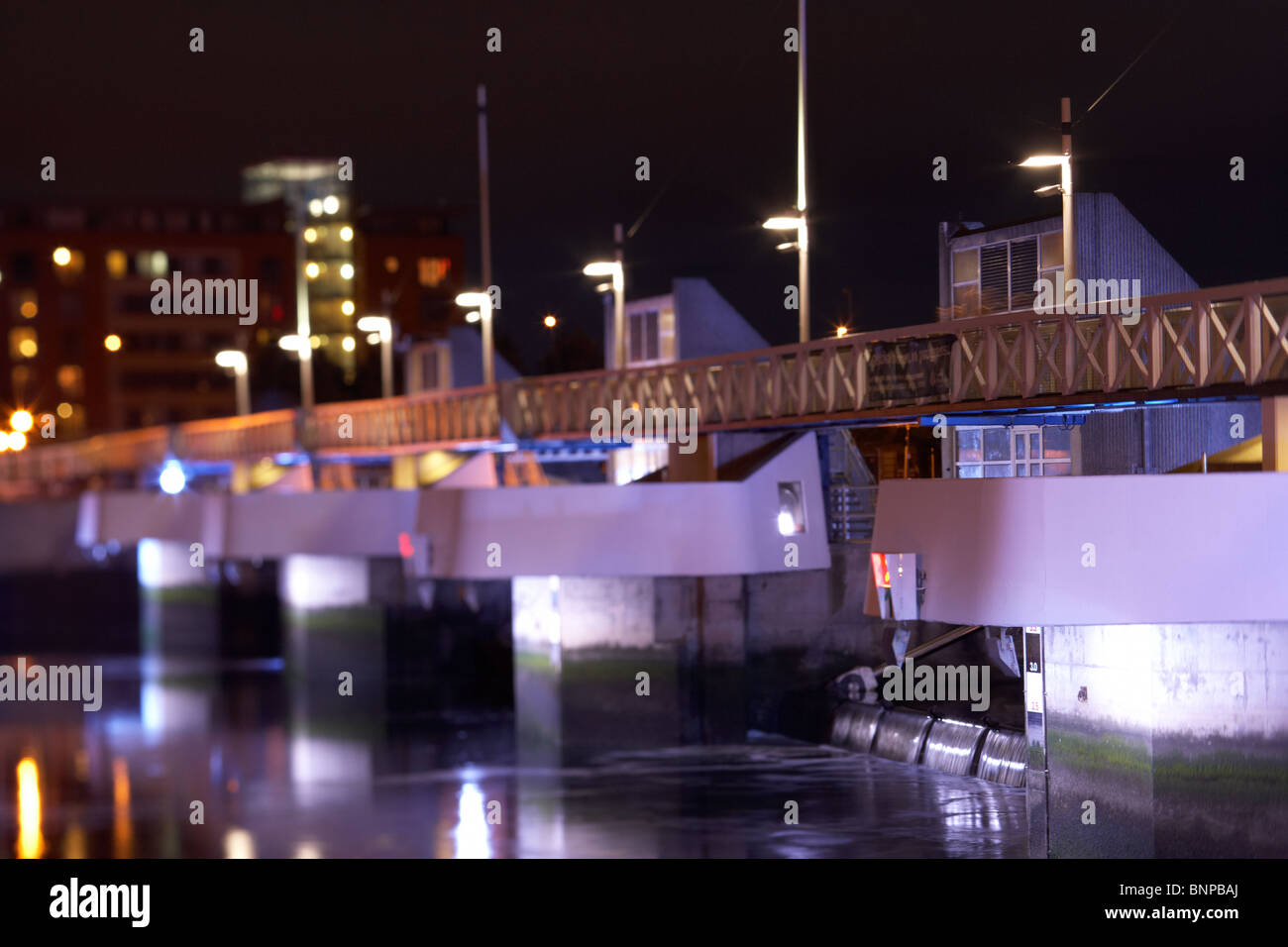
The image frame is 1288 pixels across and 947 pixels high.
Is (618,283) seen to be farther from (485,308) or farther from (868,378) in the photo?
(868,378)

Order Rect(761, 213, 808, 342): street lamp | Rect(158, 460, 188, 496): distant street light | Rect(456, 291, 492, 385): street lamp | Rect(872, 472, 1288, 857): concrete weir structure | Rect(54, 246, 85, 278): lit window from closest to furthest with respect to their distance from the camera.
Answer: Rect(872, 472, 1288, 857): concrete weir structure → Rect(761, 213, 808, 342): street lamp → Rect(456, 291, 492, 385): street lamp → Rect(158, 460, 188, 496): distant street light → Rect(54, 246, 85, 278): lit window

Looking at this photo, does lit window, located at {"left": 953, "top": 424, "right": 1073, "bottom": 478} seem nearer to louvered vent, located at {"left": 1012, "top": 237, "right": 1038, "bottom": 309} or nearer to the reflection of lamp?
louvered vent, located at {"left": 1012, "top": 237, "right": 1038, "bottom": 309}

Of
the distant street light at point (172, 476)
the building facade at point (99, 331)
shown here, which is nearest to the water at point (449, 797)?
the distant street light at point (172, 476)

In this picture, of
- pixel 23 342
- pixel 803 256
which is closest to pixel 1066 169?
pixel 803 256

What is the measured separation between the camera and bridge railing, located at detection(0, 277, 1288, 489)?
81.5ft

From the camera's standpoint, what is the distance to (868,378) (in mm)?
34188

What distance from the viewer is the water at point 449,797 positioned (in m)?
32.9

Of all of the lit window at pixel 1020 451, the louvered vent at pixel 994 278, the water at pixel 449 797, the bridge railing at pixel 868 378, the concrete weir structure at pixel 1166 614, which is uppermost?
the louvered vent at pixel 994 278

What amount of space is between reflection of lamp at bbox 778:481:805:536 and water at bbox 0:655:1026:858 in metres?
4.93

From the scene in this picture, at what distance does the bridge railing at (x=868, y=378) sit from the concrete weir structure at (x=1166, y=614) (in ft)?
8.18

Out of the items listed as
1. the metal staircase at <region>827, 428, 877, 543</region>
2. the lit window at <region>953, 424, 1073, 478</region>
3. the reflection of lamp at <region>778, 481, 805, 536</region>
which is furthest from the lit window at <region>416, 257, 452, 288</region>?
the lit window at <region>953, 424, 1073, 478</region>

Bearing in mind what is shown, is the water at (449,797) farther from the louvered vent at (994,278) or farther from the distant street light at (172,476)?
the distant street light at (172,476)
